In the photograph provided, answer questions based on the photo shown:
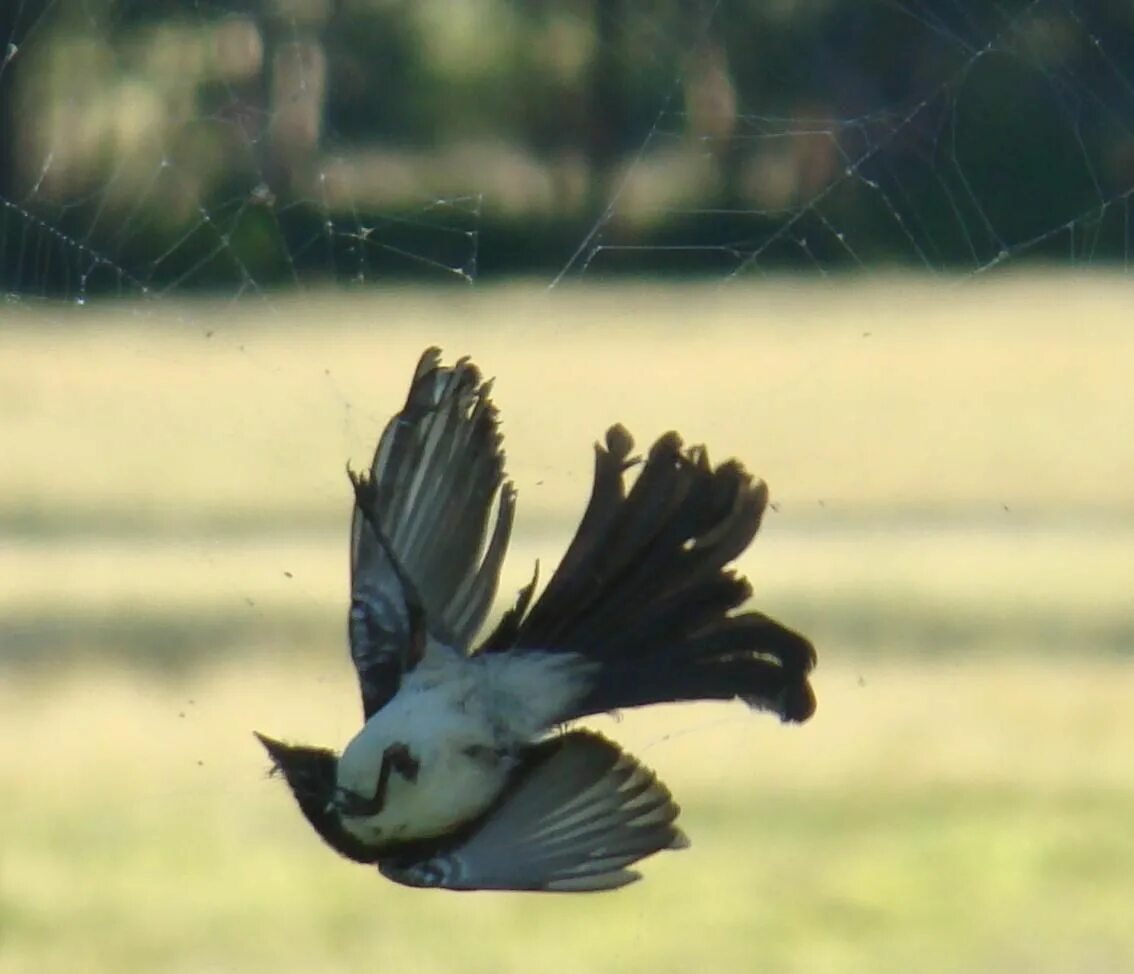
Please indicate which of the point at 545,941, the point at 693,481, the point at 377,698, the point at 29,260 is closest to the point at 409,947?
the point at 545,941

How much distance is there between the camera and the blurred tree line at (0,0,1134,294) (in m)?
6.15

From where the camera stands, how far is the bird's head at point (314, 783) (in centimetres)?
258

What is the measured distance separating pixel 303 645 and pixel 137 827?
1.96 meters

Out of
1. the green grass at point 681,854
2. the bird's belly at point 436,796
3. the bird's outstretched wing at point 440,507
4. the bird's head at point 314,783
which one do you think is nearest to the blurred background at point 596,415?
the green grass at point 681,854

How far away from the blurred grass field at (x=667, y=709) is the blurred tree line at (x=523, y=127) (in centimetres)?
44

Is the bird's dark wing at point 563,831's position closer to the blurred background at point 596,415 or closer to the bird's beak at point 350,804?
the bird's beak at point 350,804

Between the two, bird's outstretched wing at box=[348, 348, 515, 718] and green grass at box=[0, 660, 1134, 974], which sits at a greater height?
bird's outstretched wing at box=[348, 348, 515, 718]

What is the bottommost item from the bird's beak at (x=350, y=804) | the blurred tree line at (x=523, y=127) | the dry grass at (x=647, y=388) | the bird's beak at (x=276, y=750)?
the dry grass at (x=647, y=388)

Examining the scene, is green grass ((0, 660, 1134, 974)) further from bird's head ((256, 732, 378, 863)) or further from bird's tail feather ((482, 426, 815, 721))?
bird's head ((256, 732, 378, 863))

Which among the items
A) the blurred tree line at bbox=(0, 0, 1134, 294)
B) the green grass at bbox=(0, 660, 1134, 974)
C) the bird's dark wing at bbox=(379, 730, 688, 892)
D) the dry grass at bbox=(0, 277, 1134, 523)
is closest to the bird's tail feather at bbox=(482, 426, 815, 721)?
the bird's dark wing at bbox=(379, 730, 688, 892)

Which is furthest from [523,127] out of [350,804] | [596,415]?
[350,804]

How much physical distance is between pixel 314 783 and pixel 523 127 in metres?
8.31

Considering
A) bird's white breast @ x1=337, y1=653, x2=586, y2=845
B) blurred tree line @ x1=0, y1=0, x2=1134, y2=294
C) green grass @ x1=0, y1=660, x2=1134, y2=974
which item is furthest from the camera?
blurred tree line @ x1=0, y1=0, x2=1134, y2=294

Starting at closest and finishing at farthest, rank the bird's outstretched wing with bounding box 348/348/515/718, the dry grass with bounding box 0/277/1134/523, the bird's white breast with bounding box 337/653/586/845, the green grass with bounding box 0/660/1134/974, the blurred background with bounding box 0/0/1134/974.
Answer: the bird's white breast with bounding box 337/653/586/845, the bird's outstretched wing with bounding box 348/348/515/718, the green grass with bounding box 0/660/1134/974, the blurred background with bounding box 0/0/1134/974, the dry grass with bounding box 0/277/1134/523
